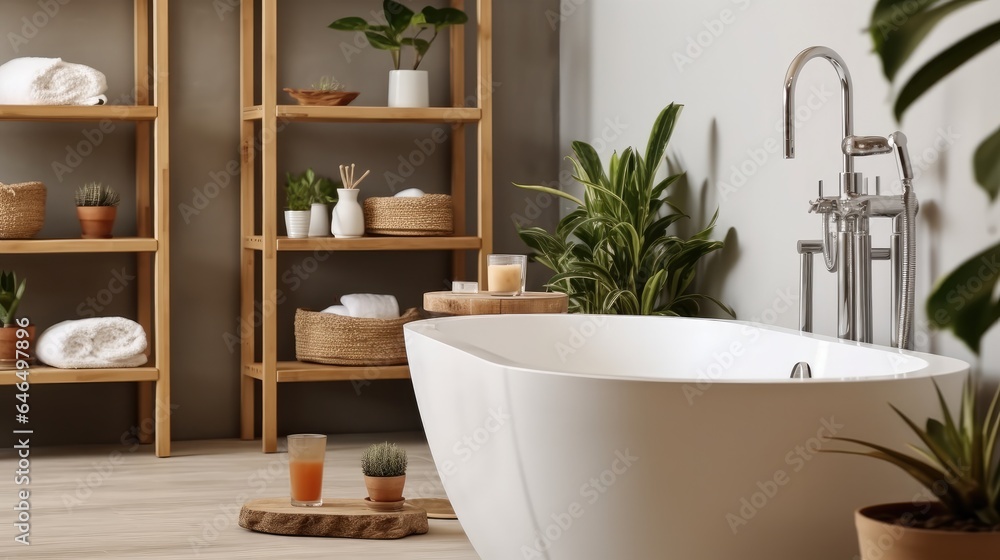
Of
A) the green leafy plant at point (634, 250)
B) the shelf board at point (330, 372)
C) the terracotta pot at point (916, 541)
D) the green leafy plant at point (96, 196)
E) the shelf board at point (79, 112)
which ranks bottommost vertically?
the shelf board at point (330, 372)

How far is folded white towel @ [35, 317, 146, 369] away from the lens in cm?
348

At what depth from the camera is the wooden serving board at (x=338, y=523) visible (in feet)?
8.57

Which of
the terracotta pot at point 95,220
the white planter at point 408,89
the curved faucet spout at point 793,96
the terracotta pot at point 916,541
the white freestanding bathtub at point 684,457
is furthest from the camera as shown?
the white planter at point 408,89

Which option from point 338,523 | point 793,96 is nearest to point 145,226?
point 338,523

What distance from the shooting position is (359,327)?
371cm

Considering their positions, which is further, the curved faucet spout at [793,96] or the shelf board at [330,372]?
the shelf board at [330,372]

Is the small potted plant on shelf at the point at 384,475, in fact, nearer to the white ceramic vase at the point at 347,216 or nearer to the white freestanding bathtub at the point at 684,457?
the white freestanding bathtub at the point at 684,457

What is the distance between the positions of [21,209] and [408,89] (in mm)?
1342

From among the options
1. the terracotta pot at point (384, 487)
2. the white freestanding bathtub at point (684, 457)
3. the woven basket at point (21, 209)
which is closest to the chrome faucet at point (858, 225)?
the white freestanding bathtub at point (684, 457)

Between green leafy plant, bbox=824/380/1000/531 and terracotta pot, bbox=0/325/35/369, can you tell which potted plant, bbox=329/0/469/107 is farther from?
green leafy plant, bbox=824/380/1000/531

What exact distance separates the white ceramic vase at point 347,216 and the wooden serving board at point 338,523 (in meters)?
1.34

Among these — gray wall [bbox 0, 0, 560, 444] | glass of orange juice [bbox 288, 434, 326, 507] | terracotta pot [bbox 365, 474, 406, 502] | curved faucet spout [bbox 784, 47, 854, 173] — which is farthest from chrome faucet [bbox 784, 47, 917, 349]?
gray wall [bbox 0, 0, 560, 444]

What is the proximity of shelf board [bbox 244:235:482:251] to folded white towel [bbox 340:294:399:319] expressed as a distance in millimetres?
192

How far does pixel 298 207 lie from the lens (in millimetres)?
3807
